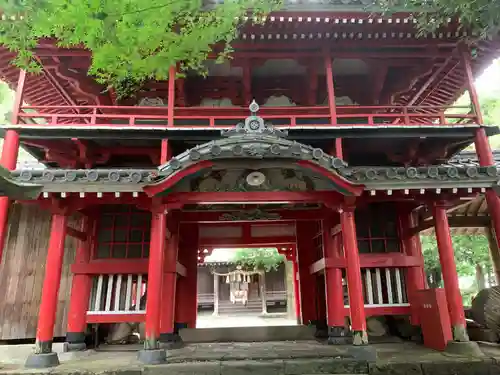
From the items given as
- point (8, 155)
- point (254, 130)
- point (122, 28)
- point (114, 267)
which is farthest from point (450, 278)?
point (8, 155)

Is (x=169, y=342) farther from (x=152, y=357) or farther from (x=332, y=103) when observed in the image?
(x=332, y=103)

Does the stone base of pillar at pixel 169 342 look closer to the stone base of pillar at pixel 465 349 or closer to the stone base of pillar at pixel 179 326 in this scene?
the stone base of pillar at pixel 179 326

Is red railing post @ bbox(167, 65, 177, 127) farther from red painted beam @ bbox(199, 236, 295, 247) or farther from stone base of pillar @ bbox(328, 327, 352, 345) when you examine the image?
stone base of pillar @ bbox(328, 327, 352, 345)

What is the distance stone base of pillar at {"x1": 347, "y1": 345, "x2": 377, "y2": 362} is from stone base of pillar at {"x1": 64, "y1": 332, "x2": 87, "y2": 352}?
687cm

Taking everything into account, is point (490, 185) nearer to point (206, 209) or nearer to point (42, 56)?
point (206, 209)

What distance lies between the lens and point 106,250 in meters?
10.2

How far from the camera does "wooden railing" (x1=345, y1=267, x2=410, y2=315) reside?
959 centimetres

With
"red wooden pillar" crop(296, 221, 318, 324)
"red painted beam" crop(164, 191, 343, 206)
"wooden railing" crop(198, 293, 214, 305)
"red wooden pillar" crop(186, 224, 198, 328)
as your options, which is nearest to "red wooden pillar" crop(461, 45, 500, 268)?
"red painted beam" crop(164, 191, 343, 206)

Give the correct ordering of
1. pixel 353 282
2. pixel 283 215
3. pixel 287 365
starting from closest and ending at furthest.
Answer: pixel 287 365
pixel 353 282
pixel 283 215

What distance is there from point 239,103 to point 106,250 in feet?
21.6

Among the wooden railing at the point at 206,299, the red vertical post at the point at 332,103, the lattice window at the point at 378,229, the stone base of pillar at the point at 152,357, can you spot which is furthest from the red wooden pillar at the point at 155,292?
the wooden railing at the point at 206,299

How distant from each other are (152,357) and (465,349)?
22.2ft

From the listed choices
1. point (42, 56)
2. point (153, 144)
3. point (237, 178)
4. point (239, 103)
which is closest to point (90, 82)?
point (42, 56)

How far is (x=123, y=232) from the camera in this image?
10352 mm
